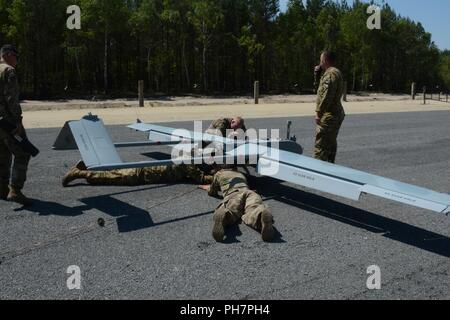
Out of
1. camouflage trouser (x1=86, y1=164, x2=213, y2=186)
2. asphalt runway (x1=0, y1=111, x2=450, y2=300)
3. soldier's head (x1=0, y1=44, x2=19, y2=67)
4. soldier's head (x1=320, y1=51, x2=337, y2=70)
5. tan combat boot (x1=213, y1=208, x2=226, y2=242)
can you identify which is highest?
soldier's head (x1=320, y1=51, x2=337, y2=70)

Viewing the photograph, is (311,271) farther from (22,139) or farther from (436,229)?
(22,139)

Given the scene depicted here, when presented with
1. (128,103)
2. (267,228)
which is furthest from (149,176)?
(128,103)

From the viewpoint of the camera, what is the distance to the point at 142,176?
284 inches

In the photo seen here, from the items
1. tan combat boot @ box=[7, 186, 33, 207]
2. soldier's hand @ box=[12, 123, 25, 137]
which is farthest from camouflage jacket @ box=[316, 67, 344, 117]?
tan combat boot @ box=[7, 186, 33, 207]

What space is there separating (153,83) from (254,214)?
4691 centimetres

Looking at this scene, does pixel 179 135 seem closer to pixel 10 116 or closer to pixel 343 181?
pixel 10 116

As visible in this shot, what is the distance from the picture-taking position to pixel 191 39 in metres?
48.0

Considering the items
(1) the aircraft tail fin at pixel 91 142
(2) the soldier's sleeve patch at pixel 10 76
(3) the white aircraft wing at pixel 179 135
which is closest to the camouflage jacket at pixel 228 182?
(3) the white aircraft wing at pixel 179 135

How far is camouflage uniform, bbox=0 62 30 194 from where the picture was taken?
18.9ft

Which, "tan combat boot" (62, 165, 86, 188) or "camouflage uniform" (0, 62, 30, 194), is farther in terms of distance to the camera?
"tan combat boot" (62, 165, 86, 188)

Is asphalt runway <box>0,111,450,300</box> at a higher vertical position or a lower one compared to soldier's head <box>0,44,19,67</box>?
lower

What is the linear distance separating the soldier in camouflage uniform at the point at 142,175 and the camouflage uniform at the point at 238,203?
1146mm

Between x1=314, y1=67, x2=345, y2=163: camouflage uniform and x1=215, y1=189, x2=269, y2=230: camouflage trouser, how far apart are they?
2438 mm

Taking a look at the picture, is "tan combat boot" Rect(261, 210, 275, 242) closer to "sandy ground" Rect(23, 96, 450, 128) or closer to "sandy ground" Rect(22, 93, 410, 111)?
"sandy ground" Rect(23, 96, 450, 128)
